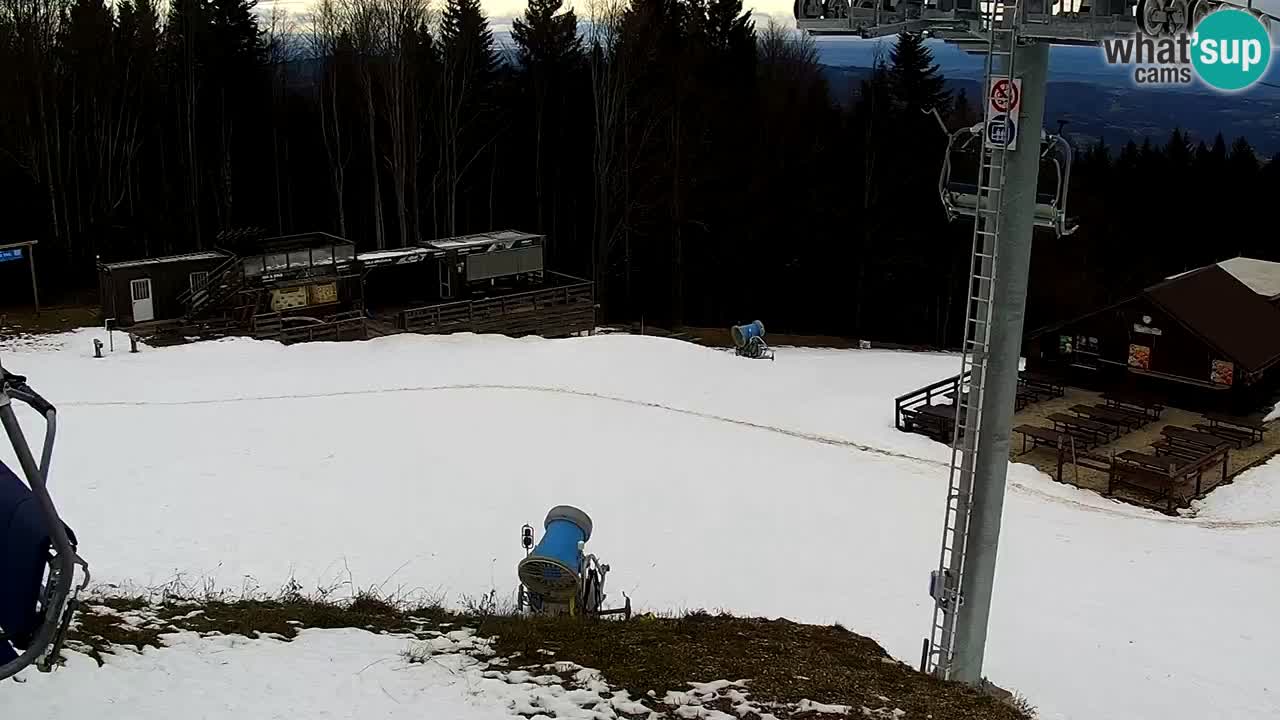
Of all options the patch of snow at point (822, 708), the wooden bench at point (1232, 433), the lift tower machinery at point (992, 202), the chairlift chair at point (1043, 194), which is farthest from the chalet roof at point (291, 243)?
the patch of snow at point (822, 708)

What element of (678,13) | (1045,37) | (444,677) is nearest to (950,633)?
(444,677)

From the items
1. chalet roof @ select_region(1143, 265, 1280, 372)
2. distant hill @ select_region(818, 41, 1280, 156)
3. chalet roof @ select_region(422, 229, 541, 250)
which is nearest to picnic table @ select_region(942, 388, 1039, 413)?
chalet roof @ select_region(1143, 265, 1280, 372)

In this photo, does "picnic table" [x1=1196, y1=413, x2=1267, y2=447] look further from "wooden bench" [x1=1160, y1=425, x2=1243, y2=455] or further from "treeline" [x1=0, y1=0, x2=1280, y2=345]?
"treeline" [x1=0, y1=0, x2=1280, y2=345]

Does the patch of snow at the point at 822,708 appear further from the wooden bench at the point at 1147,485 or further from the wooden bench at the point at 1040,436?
the wooden bench at the point at 1040,436

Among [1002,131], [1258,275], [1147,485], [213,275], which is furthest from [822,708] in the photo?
[1258,275]

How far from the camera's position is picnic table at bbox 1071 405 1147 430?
79.1 ft

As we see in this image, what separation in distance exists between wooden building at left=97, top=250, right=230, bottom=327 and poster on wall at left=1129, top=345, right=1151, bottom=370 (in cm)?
2370

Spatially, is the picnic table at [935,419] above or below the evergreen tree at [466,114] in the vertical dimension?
below

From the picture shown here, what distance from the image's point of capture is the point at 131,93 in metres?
43.7

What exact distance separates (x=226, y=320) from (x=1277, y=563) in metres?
25.0

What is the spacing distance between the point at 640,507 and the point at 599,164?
29.7 metres

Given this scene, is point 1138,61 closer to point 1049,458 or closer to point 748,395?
point 1049,458

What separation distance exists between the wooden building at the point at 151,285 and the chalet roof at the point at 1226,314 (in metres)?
24.5

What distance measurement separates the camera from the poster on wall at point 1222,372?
2522cm
